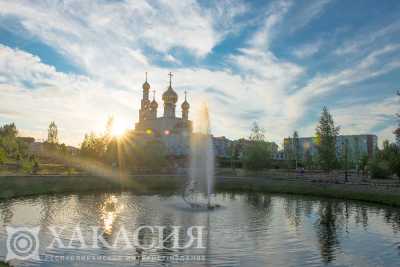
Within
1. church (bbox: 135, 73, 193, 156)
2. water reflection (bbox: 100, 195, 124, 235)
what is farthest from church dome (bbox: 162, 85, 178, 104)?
water reflection (bbox: 100, 195, 124, 235)

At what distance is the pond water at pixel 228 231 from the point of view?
1766 centimetres

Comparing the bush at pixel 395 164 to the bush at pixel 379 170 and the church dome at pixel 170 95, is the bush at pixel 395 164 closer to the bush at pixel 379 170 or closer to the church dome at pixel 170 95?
the bush at pixel 379 170

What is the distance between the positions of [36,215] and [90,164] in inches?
1651

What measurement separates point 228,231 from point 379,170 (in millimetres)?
44867

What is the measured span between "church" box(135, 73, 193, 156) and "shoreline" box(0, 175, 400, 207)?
4503 cm

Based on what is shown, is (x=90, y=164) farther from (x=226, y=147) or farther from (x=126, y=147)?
(x=226, y=147)

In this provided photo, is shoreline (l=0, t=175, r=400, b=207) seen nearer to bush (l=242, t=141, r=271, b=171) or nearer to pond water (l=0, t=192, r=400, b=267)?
pond water (l=0, t=192, r=400, b=267)

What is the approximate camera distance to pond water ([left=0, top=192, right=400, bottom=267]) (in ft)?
57.9

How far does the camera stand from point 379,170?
191ft

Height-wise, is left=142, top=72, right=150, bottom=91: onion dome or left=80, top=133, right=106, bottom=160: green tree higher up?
left=142, top=72, right=150, bottom=91: onion dome

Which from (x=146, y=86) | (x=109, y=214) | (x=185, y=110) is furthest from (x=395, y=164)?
(x=146, y=86)

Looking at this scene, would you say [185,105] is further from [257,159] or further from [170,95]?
[257,159]

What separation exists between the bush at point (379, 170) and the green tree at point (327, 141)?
22.8 feet

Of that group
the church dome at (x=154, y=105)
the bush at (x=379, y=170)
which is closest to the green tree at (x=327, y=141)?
the bush at (x=379, y=170)
